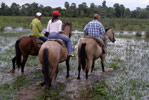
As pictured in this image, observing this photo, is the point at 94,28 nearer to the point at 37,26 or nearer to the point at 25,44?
the point at 37,26

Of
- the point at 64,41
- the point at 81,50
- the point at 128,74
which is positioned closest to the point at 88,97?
the point at 81,50

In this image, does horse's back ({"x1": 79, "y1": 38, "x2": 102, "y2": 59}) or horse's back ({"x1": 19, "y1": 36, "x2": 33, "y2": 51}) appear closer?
horse's back ({"x1": 79, "y1": 38, "x2": 102, "y2": 59})

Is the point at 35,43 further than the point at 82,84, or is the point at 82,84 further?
the point at 35,43

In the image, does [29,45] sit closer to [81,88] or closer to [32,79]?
[32,79]

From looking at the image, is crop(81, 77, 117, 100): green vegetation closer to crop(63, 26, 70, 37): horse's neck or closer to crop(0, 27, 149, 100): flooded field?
crop(0, 27, 149, 100): flooded field

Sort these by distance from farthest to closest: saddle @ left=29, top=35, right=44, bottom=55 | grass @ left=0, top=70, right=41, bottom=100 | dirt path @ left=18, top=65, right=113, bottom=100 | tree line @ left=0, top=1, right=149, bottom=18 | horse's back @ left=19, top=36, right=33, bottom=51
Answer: tree line @ left=0, top=1, right=149, bottom=18, saddle @ left=29, top=35, right=44, bottom=55, horse's back @ left=19, top=36, right=33, bottom=51, dirt path @ left=18, top=65, right=113, bottom=100, grass @ left=0, top=70, right=41, bottom=100

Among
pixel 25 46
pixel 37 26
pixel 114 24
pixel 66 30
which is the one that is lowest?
pixel 114 24

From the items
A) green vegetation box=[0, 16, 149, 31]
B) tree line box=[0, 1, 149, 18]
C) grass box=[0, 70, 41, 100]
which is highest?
tree line box=[0, 1, 149, 18]

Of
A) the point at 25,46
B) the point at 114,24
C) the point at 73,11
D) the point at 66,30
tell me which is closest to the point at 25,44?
the point at 25,46

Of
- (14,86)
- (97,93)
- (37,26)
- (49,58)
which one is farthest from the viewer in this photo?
(37,26)

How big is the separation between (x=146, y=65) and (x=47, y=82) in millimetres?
5516

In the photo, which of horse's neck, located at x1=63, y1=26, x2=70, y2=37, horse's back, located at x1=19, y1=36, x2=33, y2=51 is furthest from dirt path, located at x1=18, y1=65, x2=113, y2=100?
horse's neck, located at x1=63, y1=26, x2=70, y2=37

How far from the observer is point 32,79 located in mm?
7004

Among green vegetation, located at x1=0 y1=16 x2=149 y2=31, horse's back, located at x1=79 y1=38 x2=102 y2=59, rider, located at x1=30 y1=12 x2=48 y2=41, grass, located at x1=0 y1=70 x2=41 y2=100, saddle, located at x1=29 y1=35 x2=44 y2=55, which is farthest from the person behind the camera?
green vegetation, located at x1=0 y1=16 x2=149 y2=31
